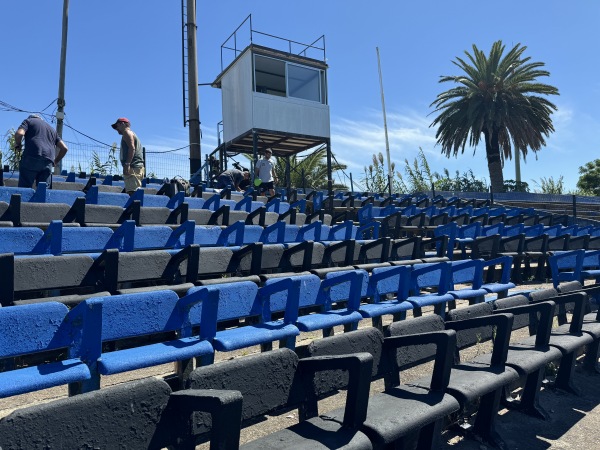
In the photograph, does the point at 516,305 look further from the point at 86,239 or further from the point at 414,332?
the point at 86,239

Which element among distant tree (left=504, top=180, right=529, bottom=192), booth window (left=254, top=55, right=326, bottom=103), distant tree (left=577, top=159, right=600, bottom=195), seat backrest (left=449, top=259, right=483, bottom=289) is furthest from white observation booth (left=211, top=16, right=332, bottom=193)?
distant tree (left=577, top=159, right=600, bottom=195)

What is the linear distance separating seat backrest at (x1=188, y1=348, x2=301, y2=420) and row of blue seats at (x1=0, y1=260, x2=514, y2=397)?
28.3 inches

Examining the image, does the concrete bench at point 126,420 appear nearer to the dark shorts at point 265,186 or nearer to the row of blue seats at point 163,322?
the row of blue seats at point 163,322

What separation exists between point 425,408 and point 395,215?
7565 mm

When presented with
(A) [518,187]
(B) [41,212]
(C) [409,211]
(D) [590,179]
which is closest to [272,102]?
(C) [409,211]

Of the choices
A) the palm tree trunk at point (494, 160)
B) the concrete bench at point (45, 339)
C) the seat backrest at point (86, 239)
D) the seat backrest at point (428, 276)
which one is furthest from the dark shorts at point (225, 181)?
the palm tree trunk at point (494, 160)

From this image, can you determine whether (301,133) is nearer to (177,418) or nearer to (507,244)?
(507,244)

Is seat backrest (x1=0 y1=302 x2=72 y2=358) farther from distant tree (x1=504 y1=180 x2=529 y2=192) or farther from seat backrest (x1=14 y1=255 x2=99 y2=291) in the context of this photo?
distant tree (x1=504 y1=180 x2=529 y2=192)

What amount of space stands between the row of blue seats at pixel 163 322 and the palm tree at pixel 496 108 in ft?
62.5

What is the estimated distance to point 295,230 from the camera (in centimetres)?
698

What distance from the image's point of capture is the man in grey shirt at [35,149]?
6766 millimetres

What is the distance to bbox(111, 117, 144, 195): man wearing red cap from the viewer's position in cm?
784

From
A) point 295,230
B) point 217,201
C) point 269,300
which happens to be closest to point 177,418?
point 269,300

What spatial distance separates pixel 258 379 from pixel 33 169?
6.00 metres
